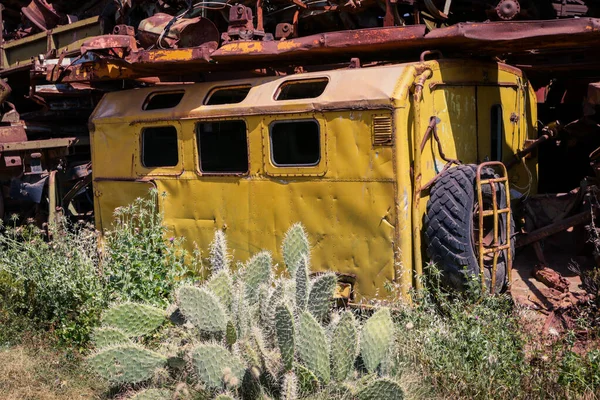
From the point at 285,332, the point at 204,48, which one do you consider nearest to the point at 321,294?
the point at 285,332

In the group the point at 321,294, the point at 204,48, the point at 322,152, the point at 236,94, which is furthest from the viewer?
the point at 236,94

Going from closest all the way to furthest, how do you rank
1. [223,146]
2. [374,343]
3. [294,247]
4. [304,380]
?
[304,380] < [374,343] < [294,247] < [223,146]

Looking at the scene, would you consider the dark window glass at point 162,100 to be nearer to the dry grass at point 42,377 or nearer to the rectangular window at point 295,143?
the rectangular window at point 295,143

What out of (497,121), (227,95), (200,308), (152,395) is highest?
(227,95)

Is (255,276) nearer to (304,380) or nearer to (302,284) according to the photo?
(302,284)

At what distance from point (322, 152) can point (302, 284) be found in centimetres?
148

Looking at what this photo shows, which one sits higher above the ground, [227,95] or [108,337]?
[227,95]

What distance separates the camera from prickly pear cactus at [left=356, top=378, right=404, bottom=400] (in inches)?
176

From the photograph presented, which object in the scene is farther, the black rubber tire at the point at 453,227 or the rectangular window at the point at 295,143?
Result: the rectangular window at the point at 295,143

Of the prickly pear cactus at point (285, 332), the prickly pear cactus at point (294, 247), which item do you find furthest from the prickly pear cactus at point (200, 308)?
the prickly pear cactus at point (294, 247)

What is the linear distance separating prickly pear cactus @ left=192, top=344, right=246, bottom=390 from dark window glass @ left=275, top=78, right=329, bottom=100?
9.47 ft

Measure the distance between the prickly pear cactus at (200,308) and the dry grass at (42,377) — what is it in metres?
1.21

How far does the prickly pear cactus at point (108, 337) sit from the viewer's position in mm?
5184

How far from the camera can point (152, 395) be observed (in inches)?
188
